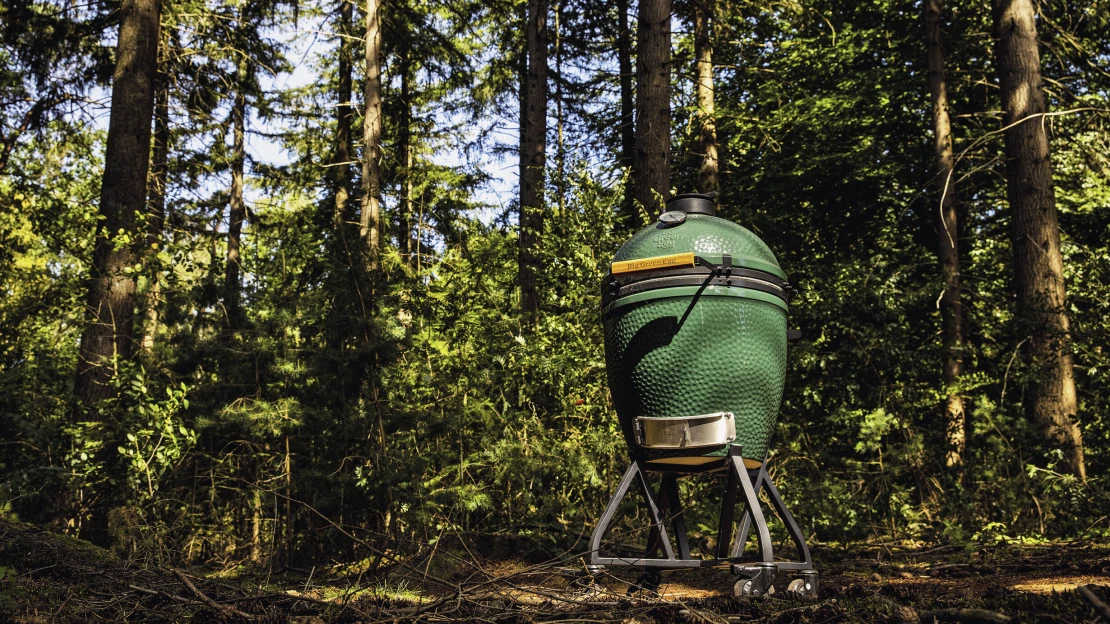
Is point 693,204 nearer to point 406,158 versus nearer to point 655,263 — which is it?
point 655,263

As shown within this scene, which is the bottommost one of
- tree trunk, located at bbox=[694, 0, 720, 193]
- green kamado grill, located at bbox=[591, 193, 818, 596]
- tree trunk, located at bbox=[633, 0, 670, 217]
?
green kamado grill, located at bbox=[591, 193, 818, 596]

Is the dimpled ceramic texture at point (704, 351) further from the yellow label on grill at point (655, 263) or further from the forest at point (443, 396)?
the forest at point (443, 396)

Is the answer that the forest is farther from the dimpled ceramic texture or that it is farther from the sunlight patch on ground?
the dimpled ceramic texture

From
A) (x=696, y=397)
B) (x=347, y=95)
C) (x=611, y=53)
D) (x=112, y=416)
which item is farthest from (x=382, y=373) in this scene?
(x=611, y=53)

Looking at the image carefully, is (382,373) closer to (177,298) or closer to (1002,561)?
(177,298)

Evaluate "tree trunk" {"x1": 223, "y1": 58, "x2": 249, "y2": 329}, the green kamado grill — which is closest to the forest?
the green kamado grill

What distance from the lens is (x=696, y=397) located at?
174 inches

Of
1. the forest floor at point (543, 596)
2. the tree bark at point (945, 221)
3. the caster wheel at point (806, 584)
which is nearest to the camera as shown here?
the forest floor at point (543, 596)

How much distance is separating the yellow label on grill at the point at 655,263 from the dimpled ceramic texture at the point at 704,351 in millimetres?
93

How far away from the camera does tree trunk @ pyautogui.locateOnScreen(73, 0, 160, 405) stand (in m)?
8.05

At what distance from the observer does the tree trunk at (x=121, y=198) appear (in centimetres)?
805

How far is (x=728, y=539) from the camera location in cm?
466

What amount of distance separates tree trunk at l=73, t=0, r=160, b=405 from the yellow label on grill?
5.17m


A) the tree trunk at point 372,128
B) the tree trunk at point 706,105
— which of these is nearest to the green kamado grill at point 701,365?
the tree trunk at point 372,128
